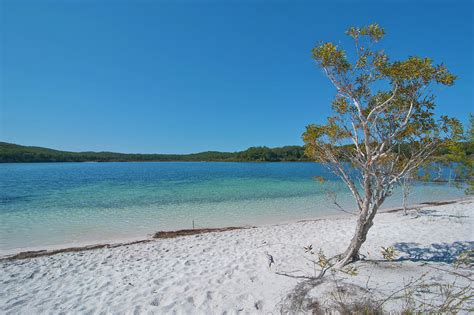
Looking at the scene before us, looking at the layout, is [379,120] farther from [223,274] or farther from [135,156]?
[135,156]

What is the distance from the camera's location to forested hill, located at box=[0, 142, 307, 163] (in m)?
98.2

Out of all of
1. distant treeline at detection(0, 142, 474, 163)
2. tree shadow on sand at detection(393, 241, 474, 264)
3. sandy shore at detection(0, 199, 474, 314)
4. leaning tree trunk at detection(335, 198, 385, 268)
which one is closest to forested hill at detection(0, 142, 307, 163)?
distant treeline at detection(0, 142, 474, 163)

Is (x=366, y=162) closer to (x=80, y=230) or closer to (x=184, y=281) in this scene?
(x=184, y=281)

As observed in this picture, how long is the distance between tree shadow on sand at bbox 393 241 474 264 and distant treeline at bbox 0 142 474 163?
208 ft

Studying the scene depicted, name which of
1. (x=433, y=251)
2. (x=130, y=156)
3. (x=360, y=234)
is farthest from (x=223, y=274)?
(x=130, y=156)

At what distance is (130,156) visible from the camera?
143625 mm

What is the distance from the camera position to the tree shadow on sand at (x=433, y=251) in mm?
6463

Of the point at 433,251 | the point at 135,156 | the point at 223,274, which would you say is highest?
the point at 135,156

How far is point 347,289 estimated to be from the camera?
3.81m

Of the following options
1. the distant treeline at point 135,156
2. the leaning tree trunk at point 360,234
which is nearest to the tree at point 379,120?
the leaning tree trunk at point 360,234

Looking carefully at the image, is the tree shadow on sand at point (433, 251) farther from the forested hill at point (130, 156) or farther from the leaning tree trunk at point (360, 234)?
the forested hill at point (130, 156)

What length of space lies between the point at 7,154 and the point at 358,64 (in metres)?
124

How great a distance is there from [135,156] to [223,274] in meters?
152

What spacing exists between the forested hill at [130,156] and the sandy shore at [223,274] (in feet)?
214
